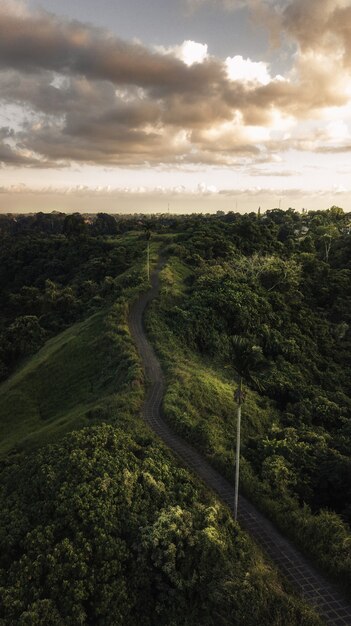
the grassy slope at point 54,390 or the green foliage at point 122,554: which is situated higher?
the green foliage at point 122,554

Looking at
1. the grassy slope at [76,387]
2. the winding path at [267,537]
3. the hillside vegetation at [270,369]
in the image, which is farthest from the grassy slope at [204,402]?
the grassy slope at [76,387]

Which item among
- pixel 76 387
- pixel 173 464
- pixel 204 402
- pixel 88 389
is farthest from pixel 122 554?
pixel 76 387

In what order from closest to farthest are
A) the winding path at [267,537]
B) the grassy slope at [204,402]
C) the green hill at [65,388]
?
the winding path at [267,537]
the grassy slope at [204,402]
the green hill at [65,388]

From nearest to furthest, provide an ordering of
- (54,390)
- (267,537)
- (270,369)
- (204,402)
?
(267,537) → (204,402) → (54,390) → (270,369)

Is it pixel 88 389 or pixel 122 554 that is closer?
pixel 122 554

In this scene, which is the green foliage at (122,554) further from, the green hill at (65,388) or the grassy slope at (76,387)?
the green hill at (65,388)

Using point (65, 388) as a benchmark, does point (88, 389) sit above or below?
above

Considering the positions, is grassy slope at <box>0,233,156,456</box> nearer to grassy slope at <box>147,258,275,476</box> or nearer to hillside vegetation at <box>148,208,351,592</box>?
grassy slope at <box>147,258,275,476</box>

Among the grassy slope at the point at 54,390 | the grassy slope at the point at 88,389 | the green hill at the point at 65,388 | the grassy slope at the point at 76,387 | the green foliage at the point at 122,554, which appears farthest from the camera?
the grassy slope at the point at 54,390

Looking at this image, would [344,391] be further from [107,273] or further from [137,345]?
[107,273]

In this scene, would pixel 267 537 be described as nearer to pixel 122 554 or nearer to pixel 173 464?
pixel 173 464
